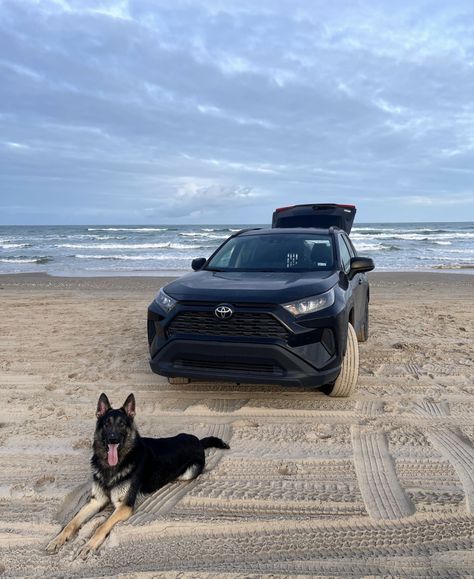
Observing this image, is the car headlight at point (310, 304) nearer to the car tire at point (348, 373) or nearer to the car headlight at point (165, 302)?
the car tire at point (348, 373)

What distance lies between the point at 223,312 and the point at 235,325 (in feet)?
0.48

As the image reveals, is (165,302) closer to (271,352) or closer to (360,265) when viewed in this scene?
(271,352)

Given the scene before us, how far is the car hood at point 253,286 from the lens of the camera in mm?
4078

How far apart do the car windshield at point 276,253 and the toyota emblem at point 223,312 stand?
122 cm

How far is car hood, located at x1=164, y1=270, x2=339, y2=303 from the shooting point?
4078 millimetres

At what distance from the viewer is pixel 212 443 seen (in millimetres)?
3596

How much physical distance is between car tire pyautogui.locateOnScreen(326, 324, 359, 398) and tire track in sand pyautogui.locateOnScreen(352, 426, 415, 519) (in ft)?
1.99

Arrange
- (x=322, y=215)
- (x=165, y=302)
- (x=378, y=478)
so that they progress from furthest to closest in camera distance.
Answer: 1. (x=322, y=215)
2. (x=165, y=302)
3. (x=378, y=478)

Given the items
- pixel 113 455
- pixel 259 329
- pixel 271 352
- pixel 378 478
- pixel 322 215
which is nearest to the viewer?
pixel 113 455

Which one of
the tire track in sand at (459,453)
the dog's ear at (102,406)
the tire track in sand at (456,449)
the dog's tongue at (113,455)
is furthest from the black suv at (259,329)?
the dog's tongue at (113,455)

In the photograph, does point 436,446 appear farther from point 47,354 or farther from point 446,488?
point 47,354

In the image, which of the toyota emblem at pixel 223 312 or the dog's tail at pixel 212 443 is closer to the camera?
the dog's tail at pixel 212 443

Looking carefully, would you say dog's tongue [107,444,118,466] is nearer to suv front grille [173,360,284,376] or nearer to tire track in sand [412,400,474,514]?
suv front grille [173,360,284,376]

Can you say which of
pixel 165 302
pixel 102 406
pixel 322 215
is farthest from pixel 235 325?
pixel 322 215
